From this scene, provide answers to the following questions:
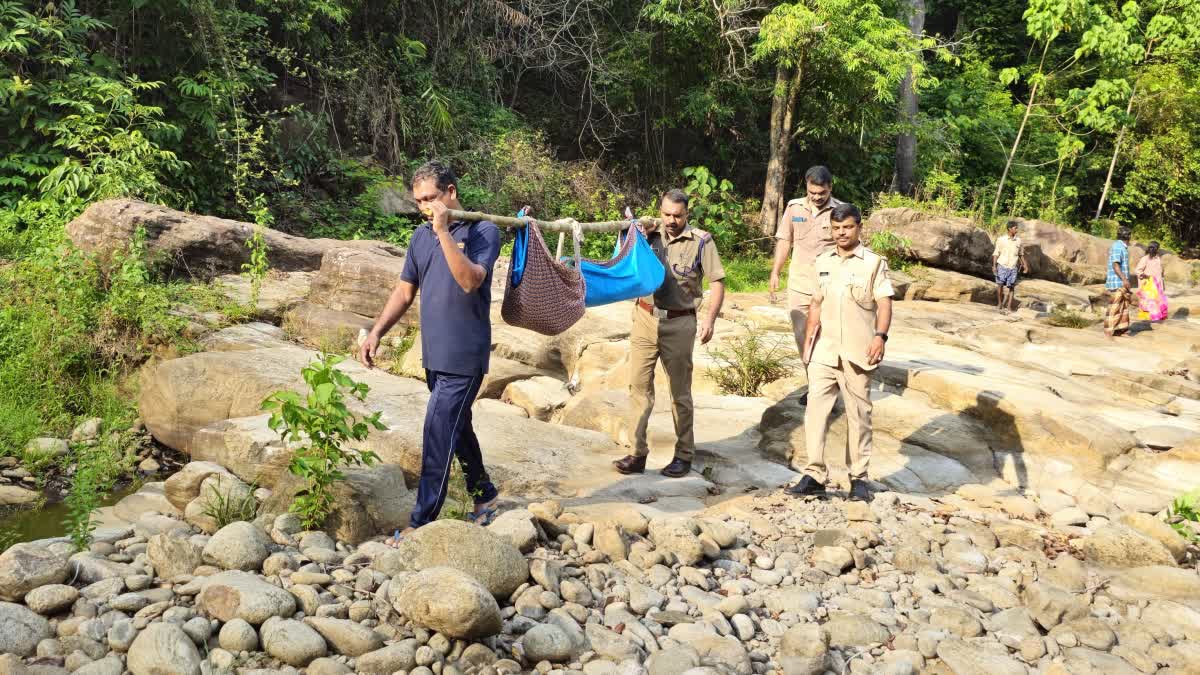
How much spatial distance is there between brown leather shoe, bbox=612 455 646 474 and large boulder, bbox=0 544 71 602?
3161 millimetres

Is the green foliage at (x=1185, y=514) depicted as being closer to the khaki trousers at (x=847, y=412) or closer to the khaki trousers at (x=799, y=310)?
the khaki trousers at (x=847, y=412)

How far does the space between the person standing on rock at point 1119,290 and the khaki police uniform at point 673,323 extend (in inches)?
356

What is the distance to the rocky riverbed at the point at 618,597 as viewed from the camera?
327cm

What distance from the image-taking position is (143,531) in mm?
4230

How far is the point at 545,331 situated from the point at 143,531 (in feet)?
6.99

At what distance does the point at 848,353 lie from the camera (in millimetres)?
5398

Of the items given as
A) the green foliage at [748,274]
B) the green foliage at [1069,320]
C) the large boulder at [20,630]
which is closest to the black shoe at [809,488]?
the large boulder at [20,630]

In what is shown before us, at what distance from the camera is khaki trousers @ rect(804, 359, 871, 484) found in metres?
5.44

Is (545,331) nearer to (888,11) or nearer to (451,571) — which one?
(451,571)

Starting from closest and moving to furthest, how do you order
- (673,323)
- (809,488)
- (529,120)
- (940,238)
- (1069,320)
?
(809,488), (673,323), (1069,320), (940,238), (529,120)

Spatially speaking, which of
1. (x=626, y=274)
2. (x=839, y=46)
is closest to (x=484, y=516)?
(x=626, y=274)

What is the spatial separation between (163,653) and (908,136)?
18427 millimetres

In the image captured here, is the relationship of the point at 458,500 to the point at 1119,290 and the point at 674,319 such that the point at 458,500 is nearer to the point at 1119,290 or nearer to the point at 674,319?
the point at 674,319

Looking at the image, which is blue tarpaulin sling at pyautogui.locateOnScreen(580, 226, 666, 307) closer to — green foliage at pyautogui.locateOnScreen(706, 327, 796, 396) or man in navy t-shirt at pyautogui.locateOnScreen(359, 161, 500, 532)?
man in navy t-shirt at pyautogui.locateOnScreen(359, 161, 500, 532)
